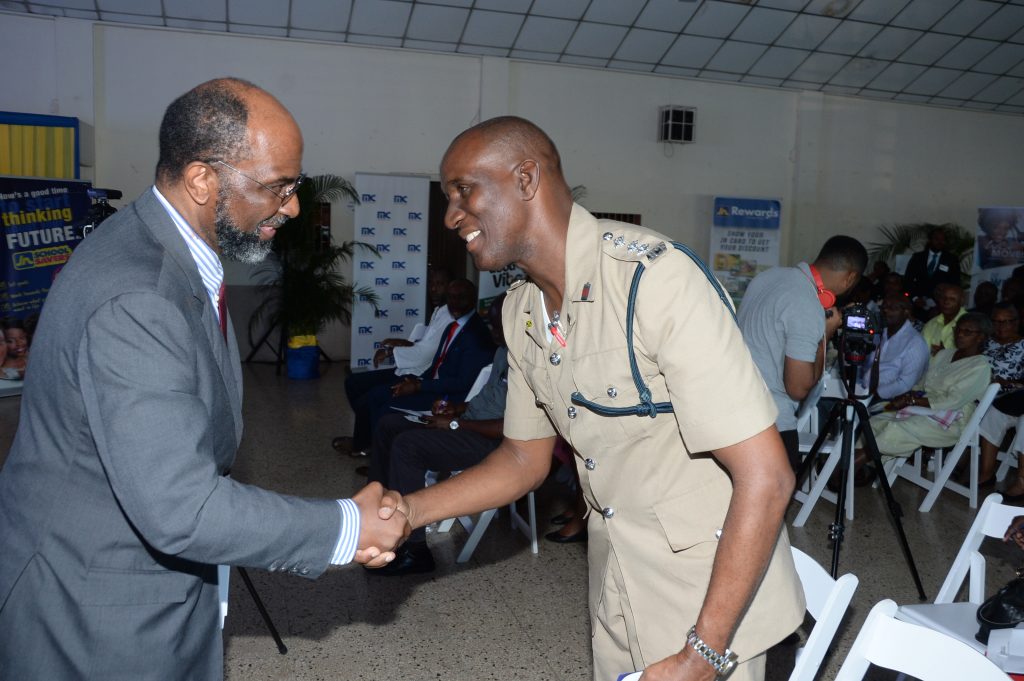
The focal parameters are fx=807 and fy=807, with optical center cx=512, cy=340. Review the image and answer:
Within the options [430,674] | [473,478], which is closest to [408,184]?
[430,674]

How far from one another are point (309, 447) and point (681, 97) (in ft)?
25.3

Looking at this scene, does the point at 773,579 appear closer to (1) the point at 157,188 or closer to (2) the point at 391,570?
(1) the point at 157,188

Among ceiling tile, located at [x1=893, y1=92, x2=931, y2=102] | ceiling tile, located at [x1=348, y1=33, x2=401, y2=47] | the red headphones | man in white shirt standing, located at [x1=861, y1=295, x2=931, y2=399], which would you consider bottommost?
man in white shirt standing, located at [x1=861, y1=295, x2=931, y2=399]

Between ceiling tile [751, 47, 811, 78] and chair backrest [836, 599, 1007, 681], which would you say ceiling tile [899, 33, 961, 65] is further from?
chair backrest [836, 599, 1007, 681]

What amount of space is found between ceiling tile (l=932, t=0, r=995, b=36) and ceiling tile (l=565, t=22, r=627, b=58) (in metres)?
3.96

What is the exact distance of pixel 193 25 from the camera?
9039 mm

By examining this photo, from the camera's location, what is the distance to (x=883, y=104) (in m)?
12.0

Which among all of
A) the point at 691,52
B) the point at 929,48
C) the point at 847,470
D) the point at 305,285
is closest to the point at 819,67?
the point at 929,48

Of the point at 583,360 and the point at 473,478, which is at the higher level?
the point at 583,360

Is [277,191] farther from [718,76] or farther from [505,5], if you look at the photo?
[718,76]

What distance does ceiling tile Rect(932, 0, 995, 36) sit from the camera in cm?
962

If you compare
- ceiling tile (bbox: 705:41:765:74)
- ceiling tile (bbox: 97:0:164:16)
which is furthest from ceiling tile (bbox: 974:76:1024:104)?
ceiling tile (bbox: 97:0:164:16)

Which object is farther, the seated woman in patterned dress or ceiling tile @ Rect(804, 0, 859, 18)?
ceiling tile @ Rect(804, 0, 859, 18)

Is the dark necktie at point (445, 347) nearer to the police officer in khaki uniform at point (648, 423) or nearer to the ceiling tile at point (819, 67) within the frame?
the police officer in khaki uniform at point (648, 423)
